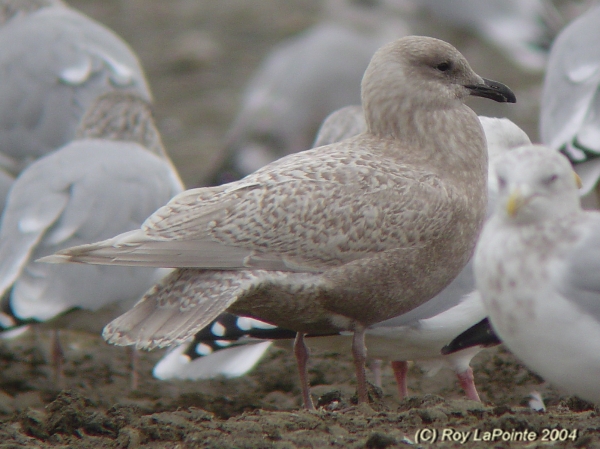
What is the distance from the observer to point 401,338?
4.40 m

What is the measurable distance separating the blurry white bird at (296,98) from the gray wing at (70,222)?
12.2 feet

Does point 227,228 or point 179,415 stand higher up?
point 227,228

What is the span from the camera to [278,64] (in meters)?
10.1

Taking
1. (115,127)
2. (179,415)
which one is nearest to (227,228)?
(179,415)

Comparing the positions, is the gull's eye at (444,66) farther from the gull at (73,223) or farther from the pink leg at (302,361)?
the gull at (73,223)

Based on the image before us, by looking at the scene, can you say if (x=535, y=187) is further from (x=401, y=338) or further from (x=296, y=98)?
(x=296, y=98)

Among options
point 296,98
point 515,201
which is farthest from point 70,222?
point 296,98

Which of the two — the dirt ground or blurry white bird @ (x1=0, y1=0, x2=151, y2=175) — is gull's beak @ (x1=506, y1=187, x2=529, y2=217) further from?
blurry white bird @ (x1=0, y1=0, x2=151, y2=175)

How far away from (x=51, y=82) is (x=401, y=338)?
12.2 feet

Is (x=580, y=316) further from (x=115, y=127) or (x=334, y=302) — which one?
(x=115, y=127)

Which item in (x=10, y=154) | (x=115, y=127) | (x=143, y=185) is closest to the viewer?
(x=143, y=185)

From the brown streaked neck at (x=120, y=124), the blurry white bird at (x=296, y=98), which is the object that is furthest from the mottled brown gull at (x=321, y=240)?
the blurry white bird at (x=296, y=98)

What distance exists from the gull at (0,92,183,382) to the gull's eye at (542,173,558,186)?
266cm

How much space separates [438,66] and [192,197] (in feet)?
3.56
